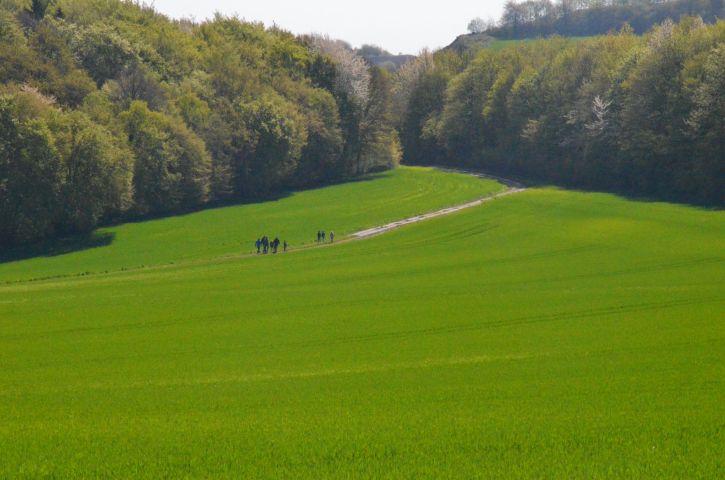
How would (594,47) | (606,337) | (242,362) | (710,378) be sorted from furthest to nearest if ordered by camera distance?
(594,47), (606,337), (242,362), (710,378)

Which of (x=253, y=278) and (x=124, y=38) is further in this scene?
(x=124, y=38)

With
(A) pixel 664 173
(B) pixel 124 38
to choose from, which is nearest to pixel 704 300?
(A) pixel 664 173

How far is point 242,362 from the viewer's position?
2484cm

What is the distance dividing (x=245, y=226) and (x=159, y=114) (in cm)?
1473

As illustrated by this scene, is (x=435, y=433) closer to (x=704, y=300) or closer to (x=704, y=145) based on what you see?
(x=704, y=300)

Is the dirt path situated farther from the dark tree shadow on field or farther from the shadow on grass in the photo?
the dark tree shadow on field

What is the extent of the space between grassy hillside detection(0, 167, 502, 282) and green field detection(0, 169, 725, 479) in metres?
1.14

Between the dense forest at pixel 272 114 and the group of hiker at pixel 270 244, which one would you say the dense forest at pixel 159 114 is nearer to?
the dense forest at pixel 272 114

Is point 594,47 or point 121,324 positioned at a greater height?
point 594,47

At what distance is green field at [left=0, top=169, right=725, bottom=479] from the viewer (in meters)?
14.7

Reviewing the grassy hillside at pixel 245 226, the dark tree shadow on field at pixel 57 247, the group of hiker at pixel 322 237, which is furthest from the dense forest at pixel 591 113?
the dark tree shadow on field at pixel 57 247

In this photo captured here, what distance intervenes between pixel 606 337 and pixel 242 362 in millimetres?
12133

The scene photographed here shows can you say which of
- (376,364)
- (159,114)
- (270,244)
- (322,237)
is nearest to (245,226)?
(322,237)

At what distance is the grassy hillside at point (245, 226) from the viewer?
190 feet
